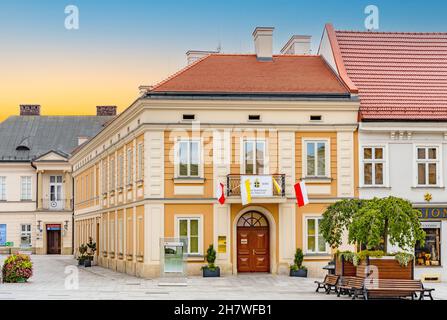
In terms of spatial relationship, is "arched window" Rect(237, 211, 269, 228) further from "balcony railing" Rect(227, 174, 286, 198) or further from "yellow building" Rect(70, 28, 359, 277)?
"balcony railing" Rect(227, 174, 286, 198)

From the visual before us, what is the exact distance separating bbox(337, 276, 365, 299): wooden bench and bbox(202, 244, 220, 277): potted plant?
29.8 ft

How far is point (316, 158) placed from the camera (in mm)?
36625

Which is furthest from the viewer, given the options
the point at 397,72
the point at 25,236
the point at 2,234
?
the point at 25,236

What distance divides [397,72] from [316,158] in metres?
6.13

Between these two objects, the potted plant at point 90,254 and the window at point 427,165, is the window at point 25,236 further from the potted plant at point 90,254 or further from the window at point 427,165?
the window at point 427,165

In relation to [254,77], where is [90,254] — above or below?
below

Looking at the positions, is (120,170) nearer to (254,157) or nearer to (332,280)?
(254,157)

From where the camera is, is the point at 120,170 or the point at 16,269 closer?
the point at 16,269

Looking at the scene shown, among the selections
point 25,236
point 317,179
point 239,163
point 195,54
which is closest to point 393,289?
point 317,179

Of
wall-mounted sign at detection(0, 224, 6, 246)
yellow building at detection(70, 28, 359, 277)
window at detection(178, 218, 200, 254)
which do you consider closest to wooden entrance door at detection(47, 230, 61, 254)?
wall-mounted sign at detection(0, 224, 6, 246)

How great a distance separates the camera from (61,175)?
3024 inches

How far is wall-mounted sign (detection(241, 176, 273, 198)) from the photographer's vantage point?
3503 cm

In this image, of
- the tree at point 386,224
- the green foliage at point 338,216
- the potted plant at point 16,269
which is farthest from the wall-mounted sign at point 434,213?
the potted plant at point 16,269
